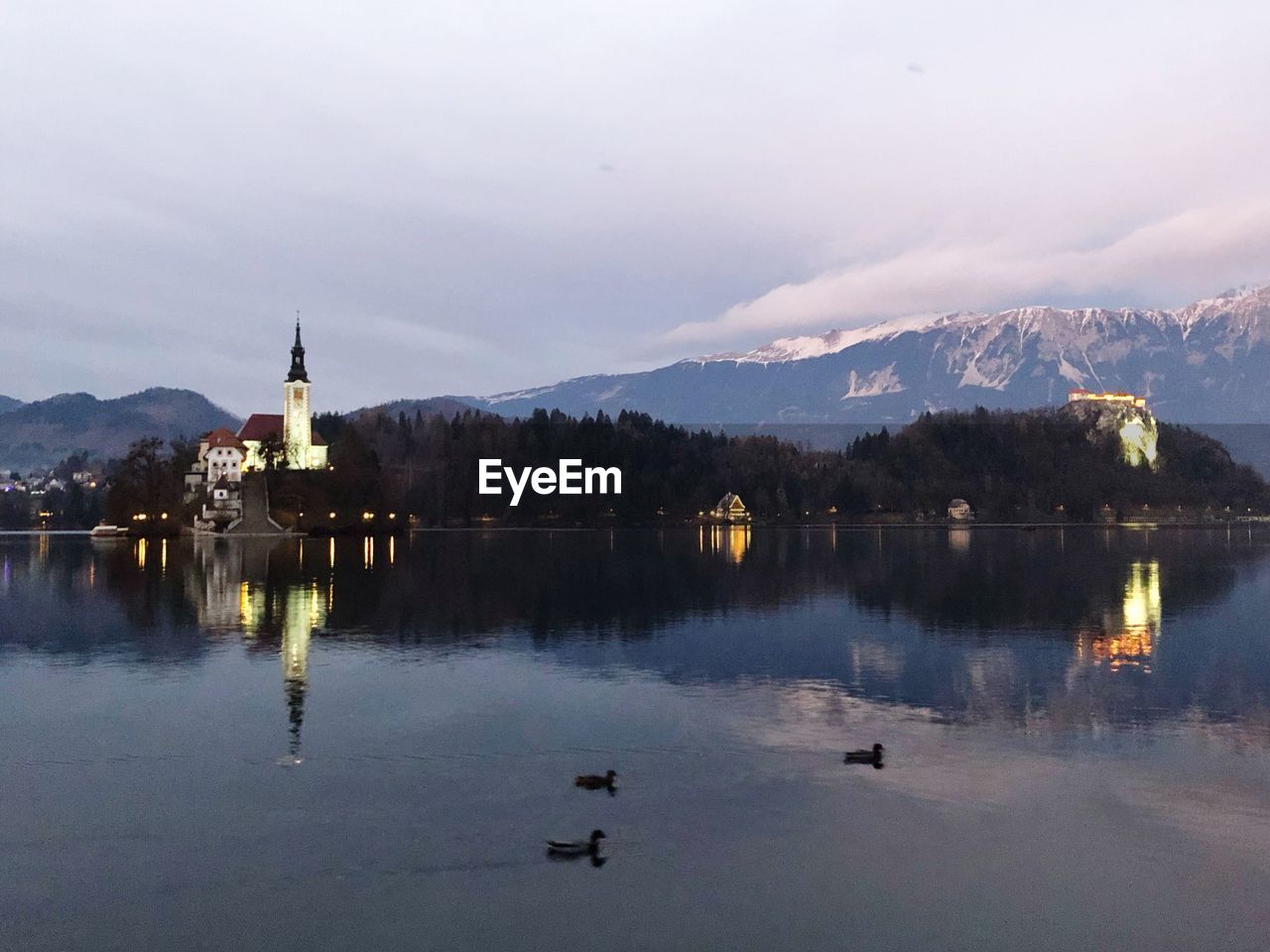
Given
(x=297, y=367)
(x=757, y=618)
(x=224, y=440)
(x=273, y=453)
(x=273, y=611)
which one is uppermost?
(x=297, y=367)

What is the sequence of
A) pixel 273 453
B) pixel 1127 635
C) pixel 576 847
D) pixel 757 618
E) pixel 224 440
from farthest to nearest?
pixel 224 440
pixel 273 453
pixel 757 618
pixel 1127 635
pixel 576 847

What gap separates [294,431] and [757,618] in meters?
144

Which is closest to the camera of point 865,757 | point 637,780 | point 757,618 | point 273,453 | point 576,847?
point 576,847

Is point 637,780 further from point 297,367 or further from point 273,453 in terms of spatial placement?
point 297,367

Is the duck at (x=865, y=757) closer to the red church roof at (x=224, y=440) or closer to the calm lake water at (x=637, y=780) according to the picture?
the calm lake water at (x=637, y=780)

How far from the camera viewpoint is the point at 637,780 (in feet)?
82.0

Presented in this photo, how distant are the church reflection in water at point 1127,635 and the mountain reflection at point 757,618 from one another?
18 centimetres

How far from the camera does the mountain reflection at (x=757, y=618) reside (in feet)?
124

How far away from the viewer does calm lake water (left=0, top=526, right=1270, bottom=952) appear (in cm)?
1770

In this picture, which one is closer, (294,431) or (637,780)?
(637,780)

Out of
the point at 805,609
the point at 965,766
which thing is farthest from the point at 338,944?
the point at 805,609

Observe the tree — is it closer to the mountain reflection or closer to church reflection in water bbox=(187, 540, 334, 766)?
the mountain reflection

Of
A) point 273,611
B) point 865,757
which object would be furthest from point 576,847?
point 273,611

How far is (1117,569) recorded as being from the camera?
303ft
